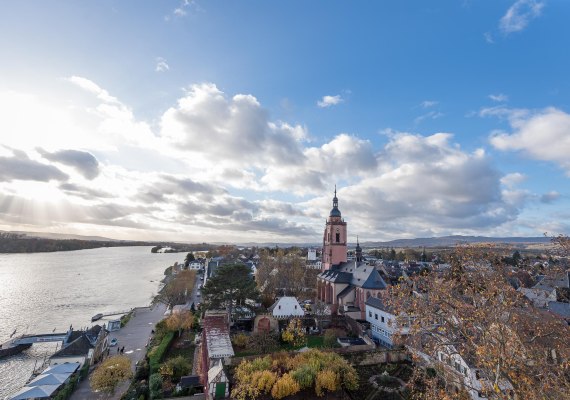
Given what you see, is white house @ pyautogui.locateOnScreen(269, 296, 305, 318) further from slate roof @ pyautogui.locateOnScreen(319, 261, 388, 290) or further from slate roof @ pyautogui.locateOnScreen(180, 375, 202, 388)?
Answer: slate roof @ pyautogui.locateOnScreen(180, 375, 202, 388)

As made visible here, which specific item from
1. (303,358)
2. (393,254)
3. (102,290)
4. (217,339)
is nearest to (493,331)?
(303,358)

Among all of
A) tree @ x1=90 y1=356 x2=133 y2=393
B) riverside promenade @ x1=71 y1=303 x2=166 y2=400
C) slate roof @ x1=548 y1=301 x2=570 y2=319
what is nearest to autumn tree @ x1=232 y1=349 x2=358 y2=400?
tree @ x1=90 y1=356 x2=133 y2=393

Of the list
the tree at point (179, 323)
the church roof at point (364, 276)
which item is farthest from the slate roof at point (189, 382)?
the church roof at point (364, 276)

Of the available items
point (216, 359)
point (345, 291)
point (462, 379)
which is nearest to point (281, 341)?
point (216, 359)

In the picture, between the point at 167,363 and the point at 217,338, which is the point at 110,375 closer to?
the point at 167,363

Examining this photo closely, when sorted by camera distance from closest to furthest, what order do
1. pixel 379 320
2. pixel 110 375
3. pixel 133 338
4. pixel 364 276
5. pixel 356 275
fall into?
1. pixel 110 375
2. pixel 379 320
3. pixel 133 338
4. pixel 364 276
5. pixel 356 275

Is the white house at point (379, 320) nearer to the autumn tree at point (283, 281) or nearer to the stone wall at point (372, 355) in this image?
the stone wall at point (372, 355)

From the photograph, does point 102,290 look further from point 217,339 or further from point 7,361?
point 217,339

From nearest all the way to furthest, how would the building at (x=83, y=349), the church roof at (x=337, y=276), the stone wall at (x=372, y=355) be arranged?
the stone wall at (x=372, y=355), the building at (x=83, y=349), the church roof at (x=337, y=276)
